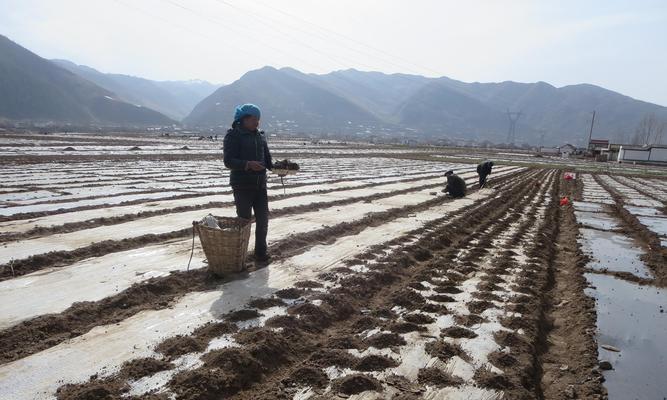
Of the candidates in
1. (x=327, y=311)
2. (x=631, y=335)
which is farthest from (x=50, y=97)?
(x=631, y=335)

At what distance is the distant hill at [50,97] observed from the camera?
10119cm

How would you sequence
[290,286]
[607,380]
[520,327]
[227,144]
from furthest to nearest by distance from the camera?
[227,144]
[290,286]
[520,327]
[607,380]

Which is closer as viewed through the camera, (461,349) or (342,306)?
(461,349)

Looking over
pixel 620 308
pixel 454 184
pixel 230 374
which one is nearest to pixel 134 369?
pixel 230 374

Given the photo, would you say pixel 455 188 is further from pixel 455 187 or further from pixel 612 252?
pixel 612 252

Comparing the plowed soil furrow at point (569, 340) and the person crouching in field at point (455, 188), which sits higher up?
the person crouching in field at point (455, 188)

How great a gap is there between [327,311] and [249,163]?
6.07 ft

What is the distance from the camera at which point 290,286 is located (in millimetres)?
4547

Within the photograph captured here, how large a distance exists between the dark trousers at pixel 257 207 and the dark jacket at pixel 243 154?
→ 0.26 feet

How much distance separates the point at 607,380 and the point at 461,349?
3.39ft

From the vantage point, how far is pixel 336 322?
12.6ft

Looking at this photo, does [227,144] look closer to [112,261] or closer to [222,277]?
[222,277]

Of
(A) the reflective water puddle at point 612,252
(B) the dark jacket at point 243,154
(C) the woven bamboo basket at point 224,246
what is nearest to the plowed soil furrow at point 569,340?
(A) the reflective water puddle at point 612,252

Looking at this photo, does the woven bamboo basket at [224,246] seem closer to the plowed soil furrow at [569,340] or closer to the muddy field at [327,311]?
the muddy field at [327,311]
